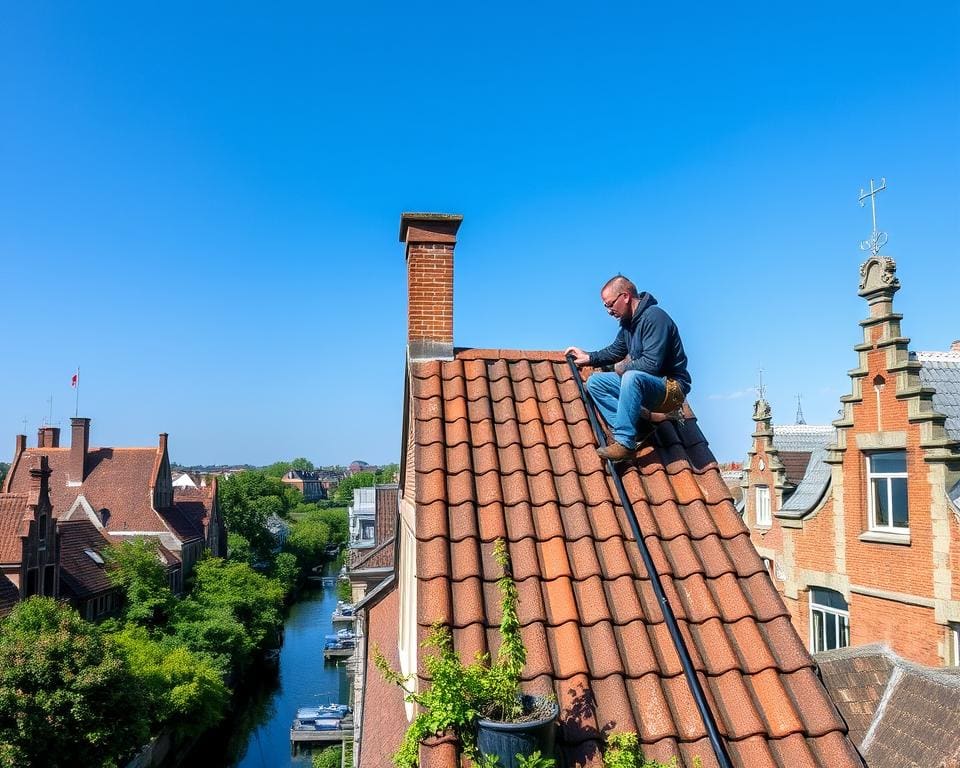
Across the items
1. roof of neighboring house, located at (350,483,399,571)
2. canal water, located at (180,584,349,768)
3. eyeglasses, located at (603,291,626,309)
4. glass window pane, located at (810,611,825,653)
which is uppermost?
eyeglasses, located at (603,291,626,309)

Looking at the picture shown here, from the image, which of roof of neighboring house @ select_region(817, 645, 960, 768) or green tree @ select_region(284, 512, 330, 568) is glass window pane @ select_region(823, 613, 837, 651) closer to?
roof of neighboring house @ select_region(817, 645, 960, 768)

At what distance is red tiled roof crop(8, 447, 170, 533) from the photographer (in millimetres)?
46363

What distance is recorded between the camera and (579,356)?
5.90 meters

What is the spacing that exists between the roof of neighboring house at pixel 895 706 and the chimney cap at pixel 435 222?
6.23 meters

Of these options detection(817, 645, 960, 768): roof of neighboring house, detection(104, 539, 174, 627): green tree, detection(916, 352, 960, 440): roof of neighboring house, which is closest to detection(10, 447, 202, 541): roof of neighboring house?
detection(104, 539, 174, 627): green tree

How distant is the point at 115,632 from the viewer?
31625 millimetres

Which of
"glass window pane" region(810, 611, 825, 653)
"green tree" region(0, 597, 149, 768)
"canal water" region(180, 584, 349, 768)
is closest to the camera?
"glass window pane" region(810, 611, 825, 653)

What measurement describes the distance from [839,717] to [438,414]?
3148mm

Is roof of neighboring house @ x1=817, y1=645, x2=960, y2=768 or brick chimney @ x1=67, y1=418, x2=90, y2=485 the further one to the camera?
brick chimney @ x1=67, y1=418, x2=90, y2=485

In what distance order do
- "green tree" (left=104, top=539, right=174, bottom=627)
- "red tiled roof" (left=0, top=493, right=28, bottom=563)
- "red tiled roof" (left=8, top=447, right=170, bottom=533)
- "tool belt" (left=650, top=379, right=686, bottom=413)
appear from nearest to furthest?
"tool belt" (left=650, top=379, right=686, bottom=413)
"red tiled roof" (left=0, top=493, right=28, bottom=563)
"green tree" (left=104, top=539, right=174, bottom=627)
"red tiled roof" (left=8, top=447, right=170, bottom=533)

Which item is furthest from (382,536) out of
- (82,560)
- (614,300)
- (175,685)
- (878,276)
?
(614,300)

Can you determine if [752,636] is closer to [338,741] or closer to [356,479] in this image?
[338,741]

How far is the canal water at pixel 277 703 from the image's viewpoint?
1282 inches

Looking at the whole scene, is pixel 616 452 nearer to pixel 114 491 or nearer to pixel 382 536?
pixel 382 536
